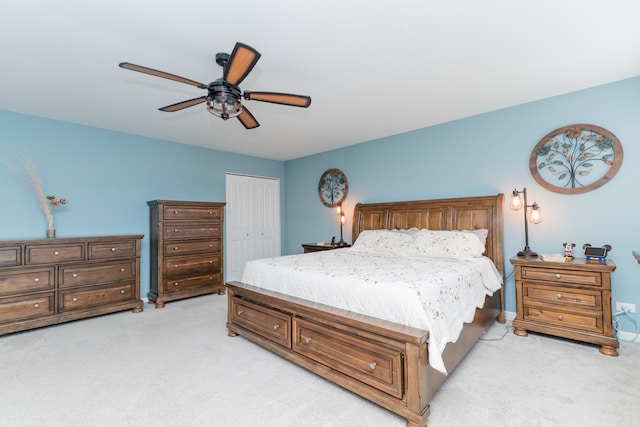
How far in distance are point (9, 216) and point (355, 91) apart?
14.2 feet

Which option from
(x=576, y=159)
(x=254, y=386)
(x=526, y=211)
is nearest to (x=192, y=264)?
(x=254, y=386)

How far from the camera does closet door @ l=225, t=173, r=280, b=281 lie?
18.4 feet

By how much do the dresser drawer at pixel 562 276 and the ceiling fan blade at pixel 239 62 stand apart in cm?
318

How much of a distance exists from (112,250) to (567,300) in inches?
205

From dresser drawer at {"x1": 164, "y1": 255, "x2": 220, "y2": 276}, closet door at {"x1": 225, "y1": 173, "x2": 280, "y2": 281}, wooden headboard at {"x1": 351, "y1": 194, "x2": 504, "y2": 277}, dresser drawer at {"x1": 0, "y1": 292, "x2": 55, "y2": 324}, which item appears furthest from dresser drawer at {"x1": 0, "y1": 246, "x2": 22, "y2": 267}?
wooden headboard at {"x1": 351, "y1": 194, "x2": 504, "y2": 277}

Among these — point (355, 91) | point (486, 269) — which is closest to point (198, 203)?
point (355, 91)

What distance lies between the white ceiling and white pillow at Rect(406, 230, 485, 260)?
60.8 inches

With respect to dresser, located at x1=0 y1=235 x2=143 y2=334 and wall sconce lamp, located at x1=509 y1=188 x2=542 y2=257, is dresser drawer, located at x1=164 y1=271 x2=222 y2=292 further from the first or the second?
wall sconce lamp, located at x1=509 y1=188 x2=542 y2=257

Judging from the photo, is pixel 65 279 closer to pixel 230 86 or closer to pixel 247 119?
pixel 247 119

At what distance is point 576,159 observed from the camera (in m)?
3.13

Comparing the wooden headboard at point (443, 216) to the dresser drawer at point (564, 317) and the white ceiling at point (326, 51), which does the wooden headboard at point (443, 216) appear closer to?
the dresser drawer at point (564, 317)

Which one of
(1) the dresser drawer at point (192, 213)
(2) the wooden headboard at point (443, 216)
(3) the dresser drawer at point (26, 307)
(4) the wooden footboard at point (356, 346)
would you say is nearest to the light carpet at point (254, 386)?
(4) the wooden footboard at point (356, 346)

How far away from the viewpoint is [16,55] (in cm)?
234

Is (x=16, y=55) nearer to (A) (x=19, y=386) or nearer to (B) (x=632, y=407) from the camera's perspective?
(A) (x=19, y=386)
